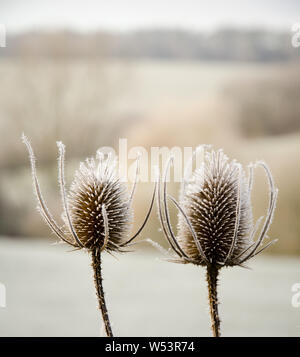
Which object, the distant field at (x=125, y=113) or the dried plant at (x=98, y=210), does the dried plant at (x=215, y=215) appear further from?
the distant field at (x=125, y=113)

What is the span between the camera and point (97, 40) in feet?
14.3

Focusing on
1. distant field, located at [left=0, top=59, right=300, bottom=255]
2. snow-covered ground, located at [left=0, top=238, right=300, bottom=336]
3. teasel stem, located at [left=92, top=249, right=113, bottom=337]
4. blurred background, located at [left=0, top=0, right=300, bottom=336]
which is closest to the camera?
teasel stem, located at [left=92, top=249, right=113, bottom=337]

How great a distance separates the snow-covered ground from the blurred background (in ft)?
0.04

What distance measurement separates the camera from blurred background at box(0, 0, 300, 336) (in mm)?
2832

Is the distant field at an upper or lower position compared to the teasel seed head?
upper

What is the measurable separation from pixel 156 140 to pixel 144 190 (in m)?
0.45

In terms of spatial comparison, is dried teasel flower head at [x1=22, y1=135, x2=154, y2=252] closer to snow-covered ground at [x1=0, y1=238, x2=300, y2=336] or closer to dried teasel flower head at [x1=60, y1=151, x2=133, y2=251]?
dried teasel flower head at [x1=60, y1=151, x2=133, y2=251]

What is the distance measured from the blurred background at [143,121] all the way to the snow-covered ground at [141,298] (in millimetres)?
11

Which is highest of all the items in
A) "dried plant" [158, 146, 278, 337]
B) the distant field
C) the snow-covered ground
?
the distant field

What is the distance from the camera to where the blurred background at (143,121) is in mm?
2832

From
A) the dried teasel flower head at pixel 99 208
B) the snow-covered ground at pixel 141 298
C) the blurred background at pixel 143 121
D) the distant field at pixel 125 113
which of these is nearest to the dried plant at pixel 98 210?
the dried teasel flower head at pixel 99 208

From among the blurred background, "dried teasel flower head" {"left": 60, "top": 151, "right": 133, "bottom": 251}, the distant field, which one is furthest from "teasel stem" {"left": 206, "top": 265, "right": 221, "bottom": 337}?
the distant field

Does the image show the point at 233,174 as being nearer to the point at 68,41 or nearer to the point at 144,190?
the point at 144,190

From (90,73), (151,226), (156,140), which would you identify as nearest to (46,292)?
(151,226)
